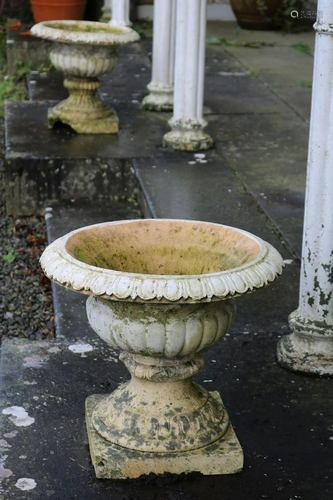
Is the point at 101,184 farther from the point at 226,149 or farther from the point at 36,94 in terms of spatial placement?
the point at 36,94

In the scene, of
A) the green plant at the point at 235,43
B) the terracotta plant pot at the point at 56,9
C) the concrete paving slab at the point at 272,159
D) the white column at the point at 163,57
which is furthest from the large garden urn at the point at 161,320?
the terracotta plant pot at the point at 56,9

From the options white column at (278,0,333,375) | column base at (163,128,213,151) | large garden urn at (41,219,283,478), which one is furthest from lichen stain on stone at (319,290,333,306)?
column base at (163,128,213,151)

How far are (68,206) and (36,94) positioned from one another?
241cm

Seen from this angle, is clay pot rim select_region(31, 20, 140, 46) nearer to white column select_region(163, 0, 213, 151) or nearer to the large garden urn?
white column select_region(163, 0, 213, 151)

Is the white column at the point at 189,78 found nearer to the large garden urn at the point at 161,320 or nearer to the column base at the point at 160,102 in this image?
the column base at the point at 160,102

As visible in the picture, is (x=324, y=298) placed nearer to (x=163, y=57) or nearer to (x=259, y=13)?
(x=163, y=57)

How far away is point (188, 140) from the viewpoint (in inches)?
267

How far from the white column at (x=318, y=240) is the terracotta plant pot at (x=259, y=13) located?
8.61 meters

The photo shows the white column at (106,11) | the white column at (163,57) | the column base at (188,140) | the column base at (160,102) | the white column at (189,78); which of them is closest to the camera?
the white column at (189,78)

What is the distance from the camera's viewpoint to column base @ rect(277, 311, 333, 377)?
3.65 m

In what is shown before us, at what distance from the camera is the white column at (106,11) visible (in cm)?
1091

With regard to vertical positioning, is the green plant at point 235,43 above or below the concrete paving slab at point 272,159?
above

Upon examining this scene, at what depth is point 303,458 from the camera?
309 centimetres

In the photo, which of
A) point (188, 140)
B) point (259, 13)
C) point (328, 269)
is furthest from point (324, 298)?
point (259, 13)
